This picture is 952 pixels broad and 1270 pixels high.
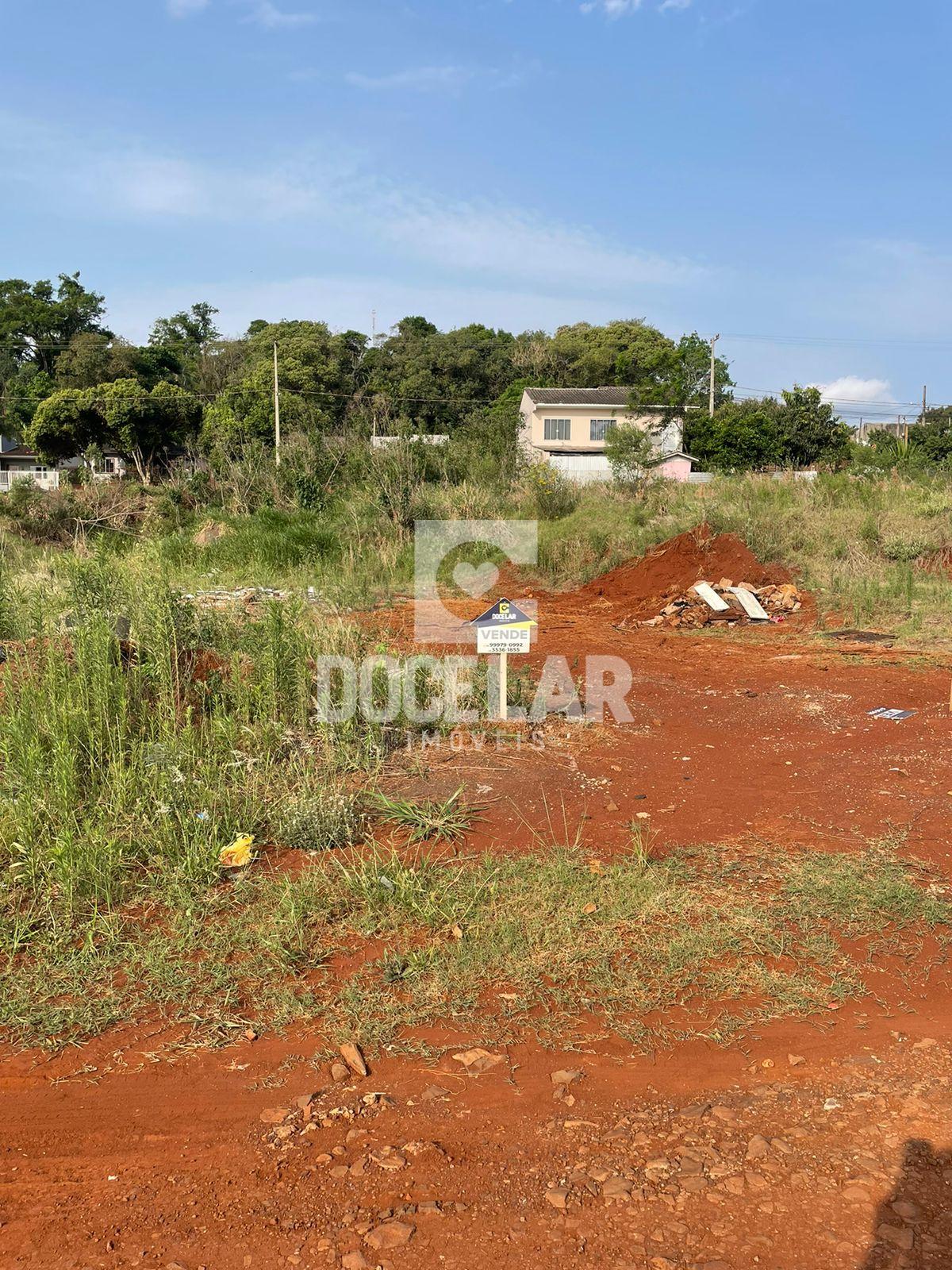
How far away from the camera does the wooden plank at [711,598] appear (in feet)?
36.5

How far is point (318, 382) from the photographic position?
4084 cm

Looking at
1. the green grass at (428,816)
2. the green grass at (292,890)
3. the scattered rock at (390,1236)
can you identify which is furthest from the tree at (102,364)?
the scattered rock at (390,1236)

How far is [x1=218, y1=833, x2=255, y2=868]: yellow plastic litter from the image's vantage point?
3928 mm

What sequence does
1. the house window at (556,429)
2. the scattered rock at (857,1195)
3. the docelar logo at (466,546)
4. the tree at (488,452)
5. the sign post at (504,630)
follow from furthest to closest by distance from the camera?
1. the house window at (556,429)
2. the tree at (488,452)
3. the docelar logo at (466,546)
4. the sign post at (504,630)
5. the scattered rock at (857,1195)

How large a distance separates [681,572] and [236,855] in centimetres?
943

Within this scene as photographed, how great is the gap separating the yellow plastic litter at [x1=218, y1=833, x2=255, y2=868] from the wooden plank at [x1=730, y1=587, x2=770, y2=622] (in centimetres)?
828

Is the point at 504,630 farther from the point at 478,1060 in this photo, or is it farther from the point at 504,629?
the point at 478,1060

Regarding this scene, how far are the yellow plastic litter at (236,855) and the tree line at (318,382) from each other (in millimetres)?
23583

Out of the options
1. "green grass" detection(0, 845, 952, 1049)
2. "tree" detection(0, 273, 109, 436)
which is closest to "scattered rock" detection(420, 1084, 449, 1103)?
"green grass" detection(0, 845, 952, 1049)

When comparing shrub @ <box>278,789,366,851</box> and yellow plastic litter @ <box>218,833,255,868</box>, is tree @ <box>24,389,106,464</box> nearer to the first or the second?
shrub @ <box>278,789,366,851</box>

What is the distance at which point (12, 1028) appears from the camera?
2.97 m

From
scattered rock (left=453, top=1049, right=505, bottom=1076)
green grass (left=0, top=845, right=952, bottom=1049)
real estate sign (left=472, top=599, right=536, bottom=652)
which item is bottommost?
scattered rock (left=453, top=1049, right=505, bottom=1076)

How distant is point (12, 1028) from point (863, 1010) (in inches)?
106

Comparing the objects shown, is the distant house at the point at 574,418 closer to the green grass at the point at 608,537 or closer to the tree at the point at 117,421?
the tree at the point at 117,421
